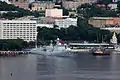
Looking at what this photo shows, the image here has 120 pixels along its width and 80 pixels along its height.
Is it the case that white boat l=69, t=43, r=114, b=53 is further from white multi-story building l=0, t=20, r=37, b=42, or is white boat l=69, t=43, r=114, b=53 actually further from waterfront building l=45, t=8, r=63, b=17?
waterfront building l=45, t=8, r=63, b=17

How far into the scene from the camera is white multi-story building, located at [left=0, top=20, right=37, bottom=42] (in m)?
45.3

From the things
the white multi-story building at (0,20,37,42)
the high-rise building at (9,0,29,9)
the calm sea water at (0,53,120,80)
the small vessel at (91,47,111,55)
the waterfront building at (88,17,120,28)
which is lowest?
the waterfront building at (88,17,120,28)

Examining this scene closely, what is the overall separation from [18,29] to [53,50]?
695 centimetres

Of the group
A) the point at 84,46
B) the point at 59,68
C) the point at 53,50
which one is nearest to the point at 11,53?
the point at 53,50

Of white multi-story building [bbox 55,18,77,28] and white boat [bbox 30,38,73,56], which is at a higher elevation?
white boat [bbox 30,38,73,56]

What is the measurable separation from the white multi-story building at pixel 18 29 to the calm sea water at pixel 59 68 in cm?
796

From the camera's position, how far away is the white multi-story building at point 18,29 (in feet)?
149

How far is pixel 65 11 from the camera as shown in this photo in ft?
190

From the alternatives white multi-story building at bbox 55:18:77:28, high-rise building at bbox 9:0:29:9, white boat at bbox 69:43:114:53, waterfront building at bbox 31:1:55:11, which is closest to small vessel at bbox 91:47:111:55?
white boat at bbox 69:43:114:53

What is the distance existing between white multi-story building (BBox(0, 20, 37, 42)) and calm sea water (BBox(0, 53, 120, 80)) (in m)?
7.96

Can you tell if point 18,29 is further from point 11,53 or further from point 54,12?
point 54,12

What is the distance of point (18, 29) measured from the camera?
45.8 meters

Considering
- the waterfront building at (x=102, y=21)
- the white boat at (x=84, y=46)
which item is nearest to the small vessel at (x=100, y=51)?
the white boat at (x=84, y=46)

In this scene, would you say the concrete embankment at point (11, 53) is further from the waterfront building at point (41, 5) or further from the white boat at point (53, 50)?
the waterfront building at point (41, 5)
